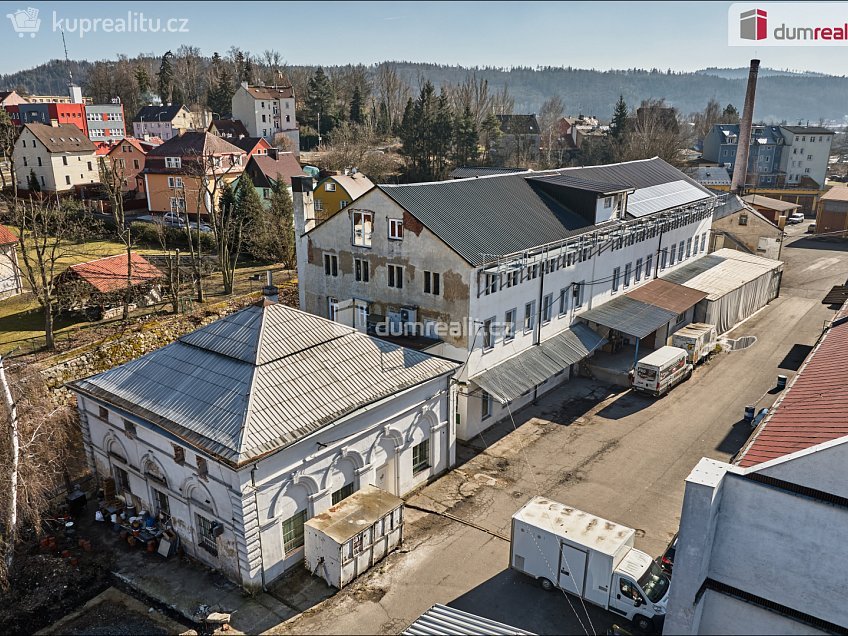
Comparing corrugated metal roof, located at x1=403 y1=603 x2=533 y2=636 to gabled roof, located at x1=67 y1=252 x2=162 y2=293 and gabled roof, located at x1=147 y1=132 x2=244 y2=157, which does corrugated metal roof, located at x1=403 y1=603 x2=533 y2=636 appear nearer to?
gabled roof, located at x1=67 y1=252 x2=162 y2=293

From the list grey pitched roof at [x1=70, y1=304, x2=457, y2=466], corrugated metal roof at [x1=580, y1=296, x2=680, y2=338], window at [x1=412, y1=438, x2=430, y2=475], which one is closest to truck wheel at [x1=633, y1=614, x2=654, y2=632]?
window at [x1=412, y1=438, x2=430, y2=475]

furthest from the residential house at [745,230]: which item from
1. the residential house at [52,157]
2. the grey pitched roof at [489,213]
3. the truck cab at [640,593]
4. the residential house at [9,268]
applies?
the residential house at [52,157]

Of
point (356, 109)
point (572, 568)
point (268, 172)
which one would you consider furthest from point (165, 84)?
point (572, 568)

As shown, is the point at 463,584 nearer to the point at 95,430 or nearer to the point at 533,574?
the point at 533,574

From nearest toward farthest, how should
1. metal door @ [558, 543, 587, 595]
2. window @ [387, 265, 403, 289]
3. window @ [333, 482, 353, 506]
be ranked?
metal door @ [558, 543, 587, 595]
window @ [333, 482, 353, 506]
window @ [387, 265, 403, 289]

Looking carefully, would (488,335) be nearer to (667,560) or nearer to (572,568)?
(572,568)
